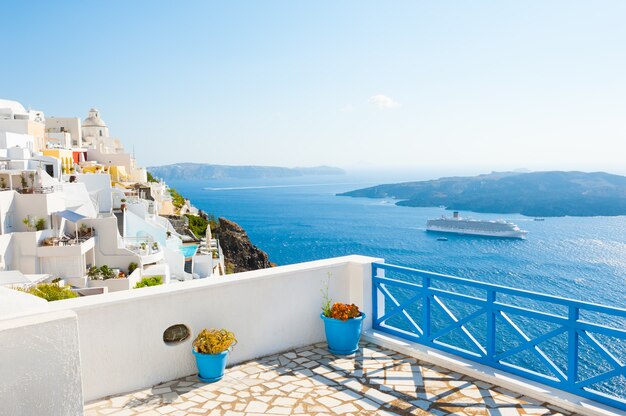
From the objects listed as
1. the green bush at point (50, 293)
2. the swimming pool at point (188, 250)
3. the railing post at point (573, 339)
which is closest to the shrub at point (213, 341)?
the railing post at point (573, 339)

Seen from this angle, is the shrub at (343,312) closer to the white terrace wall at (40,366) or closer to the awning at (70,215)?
the white terrace wall at (40,366)

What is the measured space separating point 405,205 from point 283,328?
118m

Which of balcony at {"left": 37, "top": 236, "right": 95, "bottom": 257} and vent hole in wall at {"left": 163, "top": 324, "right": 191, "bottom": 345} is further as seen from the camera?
balcony at {"left": 37, "top": 236, "right": 95, "bottom": 257}

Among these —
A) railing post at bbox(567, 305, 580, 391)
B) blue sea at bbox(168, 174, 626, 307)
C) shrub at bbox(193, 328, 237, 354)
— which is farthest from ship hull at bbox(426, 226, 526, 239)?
shrub at bbox(193, 328, 237, 354)

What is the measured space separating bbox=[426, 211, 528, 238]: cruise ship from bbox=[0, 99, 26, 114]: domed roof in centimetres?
5617

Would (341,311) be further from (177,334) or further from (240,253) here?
(240,253)

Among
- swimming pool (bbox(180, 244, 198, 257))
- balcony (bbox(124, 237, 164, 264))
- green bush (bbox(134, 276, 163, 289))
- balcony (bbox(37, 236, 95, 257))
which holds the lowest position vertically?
swimming pool (bbox(180, 244, 198, 257))

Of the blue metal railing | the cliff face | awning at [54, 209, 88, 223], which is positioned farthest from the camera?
the cliff face

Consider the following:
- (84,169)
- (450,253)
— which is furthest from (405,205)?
(84,169)

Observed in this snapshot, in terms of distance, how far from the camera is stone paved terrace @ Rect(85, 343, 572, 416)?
3.93 m

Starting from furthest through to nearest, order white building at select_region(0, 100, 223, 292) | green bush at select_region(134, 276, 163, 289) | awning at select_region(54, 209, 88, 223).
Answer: awning at select_region(54, 209, 88, 223), green bush at select_region(134, 276, 163, 289), white building at select_region(0, 100, 223, 292)

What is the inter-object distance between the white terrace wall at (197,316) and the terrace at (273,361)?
1 centimetres

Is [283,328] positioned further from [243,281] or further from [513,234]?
[513,234]

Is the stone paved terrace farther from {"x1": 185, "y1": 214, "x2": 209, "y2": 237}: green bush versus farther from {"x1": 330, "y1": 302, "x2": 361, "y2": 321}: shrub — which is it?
{"x1": 185, "y1": 214, "x2": 209, "y2": 237}: green bush
